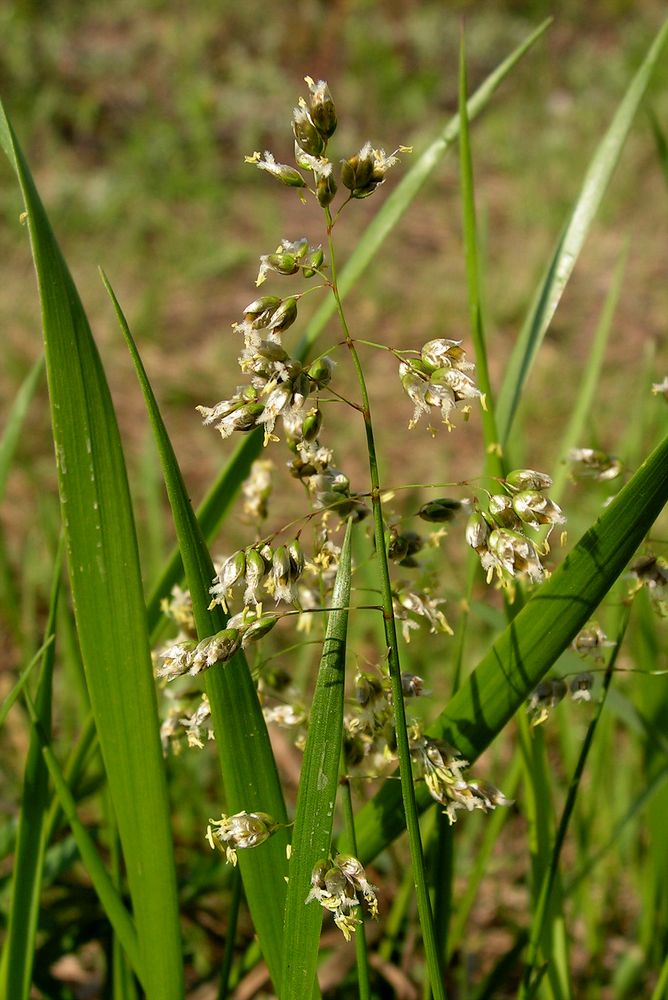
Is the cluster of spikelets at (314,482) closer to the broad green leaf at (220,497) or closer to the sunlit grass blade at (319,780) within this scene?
the sunlit grass blade at (319,780)

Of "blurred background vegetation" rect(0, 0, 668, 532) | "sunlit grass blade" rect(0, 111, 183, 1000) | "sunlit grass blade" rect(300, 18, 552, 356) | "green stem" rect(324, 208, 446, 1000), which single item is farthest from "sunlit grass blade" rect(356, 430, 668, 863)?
"blurred background vegetation" rect(0, 0, 668, 532)

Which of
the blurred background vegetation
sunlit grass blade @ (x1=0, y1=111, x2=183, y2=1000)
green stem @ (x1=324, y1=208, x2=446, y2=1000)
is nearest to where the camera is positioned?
green stem @ (x1=324, y1=208, x2=446, y2=1000)

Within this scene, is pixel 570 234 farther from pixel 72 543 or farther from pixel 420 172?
pixel 72 543

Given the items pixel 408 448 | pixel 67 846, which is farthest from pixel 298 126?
pixel 408 448

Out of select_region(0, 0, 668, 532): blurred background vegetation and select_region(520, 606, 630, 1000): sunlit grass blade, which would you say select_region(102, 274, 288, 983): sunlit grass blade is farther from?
select_region(0, 0, 668, 532): blurred background vegetation

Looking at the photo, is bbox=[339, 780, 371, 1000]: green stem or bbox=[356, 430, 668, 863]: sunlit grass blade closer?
bbox=[356, 430, 668, 863]: sunlit grass blade
